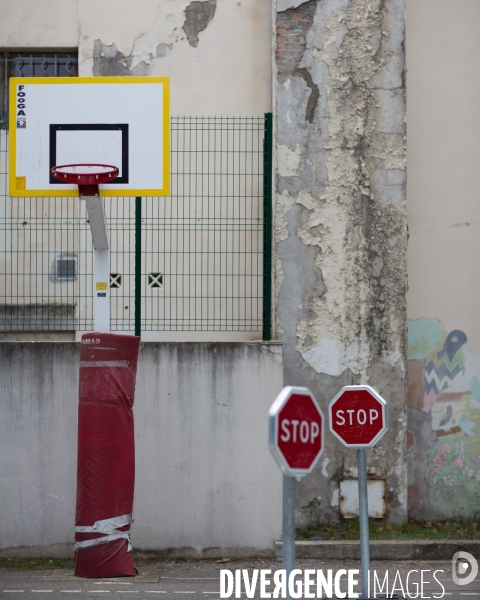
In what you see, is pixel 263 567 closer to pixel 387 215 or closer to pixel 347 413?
pixel 347 413

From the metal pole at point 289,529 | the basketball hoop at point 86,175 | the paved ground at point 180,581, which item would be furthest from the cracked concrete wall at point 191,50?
the metal pole at point 289,529

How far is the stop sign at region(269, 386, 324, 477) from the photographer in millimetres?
4031

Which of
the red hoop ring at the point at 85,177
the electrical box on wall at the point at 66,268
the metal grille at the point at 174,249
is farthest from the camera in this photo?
the electrical box on wall at the point at 66,268

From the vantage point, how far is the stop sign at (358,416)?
20.2 feet

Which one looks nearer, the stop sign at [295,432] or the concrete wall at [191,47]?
the stop sign at [295,432]

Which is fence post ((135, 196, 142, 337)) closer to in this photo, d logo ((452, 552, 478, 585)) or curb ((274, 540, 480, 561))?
curb ((274, 540, 480, 561))

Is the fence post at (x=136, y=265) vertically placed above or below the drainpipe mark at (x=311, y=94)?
below

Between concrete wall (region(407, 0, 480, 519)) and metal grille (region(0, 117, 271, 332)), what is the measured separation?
1.92 m

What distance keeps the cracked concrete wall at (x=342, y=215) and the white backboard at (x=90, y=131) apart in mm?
2459

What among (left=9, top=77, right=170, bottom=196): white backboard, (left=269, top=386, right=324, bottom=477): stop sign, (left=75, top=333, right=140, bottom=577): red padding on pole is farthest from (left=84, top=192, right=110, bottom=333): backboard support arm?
(left=269, top=386, right=324, bottom=477): stop sign

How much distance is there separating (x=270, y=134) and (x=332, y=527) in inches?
168

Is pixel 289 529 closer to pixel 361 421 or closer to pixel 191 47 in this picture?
pixel 361 421

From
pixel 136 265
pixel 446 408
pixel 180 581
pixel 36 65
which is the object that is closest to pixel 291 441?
pixel 180 581

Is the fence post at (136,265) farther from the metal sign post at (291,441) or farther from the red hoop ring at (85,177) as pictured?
the metal sign post at (291,441)
